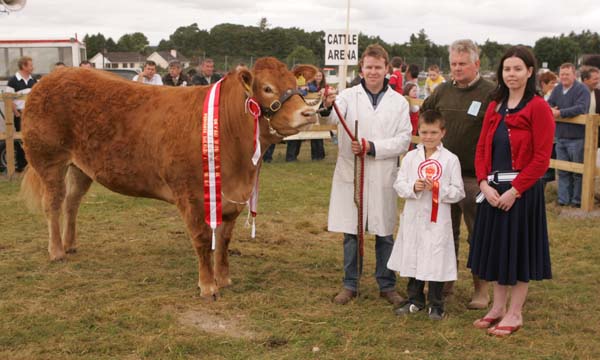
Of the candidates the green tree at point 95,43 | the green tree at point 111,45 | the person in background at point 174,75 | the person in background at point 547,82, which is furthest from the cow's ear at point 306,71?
the green tree at point 111,45

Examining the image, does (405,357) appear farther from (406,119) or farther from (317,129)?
(317,129)

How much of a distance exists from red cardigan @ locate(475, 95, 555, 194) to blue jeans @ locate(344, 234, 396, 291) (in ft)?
4.05

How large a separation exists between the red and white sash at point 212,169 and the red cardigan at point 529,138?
210cm

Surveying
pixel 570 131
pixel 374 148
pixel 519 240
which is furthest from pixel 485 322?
pixel 570 131

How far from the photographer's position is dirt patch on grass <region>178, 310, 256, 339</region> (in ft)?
14.5

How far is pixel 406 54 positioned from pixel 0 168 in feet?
168

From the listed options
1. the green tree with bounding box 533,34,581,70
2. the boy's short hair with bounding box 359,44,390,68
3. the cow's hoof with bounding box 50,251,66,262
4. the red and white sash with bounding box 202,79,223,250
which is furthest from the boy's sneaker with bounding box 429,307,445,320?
the green tree with bounding box 533,34,581,70

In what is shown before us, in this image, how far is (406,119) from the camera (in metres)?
4.93

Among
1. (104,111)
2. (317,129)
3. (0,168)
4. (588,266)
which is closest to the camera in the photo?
(104,111)

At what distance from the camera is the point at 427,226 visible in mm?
4527

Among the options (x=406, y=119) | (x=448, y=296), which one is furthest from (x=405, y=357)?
(x=406, y=119)

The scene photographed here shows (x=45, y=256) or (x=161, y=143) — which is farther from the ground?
(x=161, y=143)

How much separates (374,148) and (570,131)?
543cm

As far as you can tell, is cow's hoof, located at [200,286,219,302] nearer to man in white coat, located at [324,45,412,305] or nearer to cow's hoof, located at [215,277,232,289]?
cow's hoof, located at [215,277,232,289]
